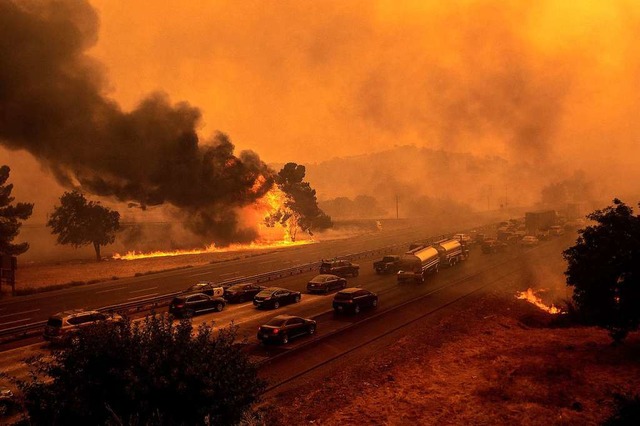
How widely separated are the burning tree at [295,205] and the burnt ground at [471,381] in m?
66.9

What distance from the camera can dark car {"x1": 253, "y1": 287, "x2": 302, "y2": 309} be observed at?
93.3 feet

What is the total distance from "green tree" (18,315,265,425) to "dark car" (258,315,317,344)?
1096 cm

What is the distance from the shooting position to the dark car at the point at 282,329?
20.6 meters

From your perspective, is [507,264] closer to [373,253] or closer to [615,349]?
[373,253]

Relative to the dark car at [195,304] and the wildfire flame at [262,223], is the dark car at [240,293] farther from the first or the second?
the wildfire flame at [262,223]

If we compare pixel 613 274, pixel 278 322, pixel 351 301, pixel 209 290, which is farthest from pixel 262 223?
pixel 613 274

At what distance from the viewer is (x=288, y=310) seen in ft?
92.4

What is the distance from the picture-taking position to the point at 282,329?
20656 mm

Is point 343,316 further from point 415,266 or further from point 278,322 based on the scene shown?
point 415,266

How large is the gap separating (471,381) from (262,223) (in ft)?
231

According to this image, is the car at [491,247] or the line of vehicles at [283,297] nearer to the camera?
the line of vehicles at [283,297]

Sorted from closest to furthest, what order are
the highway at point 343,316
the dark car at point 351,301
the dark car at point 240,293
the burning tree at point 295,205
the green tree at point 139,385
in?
the green tree at point 139,385
the highway at point 343,316
the dark car at point 351,301
the dark car at point 240,293
the burning tree at point 295,205

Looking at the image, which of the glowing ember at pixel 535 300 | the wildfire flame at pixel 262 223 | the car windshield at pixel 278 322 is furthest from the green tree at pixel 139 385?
the wildfire flame at pixel 262 223

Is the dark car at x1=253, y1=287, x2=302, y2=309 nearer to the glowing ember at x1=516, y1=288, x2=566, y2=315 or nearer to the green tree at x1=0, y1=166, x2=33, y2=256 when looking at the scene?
the glowing ember at x1=516, y1=288, x2=566, y2=315
